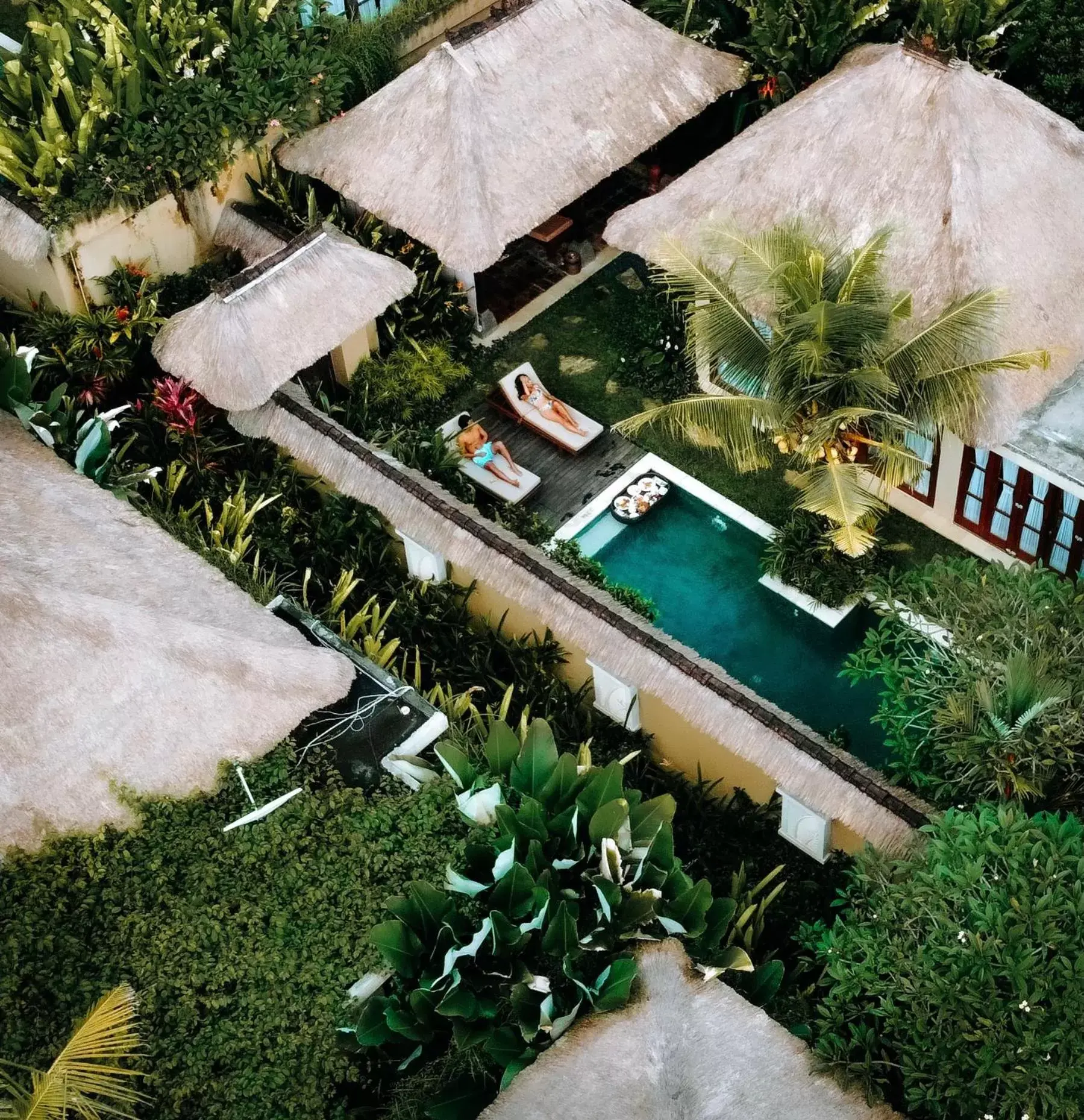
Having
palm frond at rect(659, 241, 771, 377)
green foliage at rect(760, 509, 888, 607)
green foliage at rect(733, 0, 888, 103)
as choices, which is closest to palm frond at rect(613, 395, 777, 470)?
palm frond at rect(659, 241, 771, 377)

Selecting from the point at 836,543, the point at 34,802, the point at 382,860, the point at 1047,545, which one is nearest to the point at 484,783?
the point at 382,860

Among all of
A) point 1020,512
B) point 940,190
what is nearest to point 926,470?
point 1020,512

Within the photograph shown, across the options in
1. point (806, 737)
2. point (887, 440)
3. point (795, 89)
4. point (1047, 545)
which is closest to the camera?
point (806, 737)

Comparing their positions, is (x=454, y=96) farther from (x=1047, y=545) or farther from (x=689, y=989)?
(x=689, y=989)

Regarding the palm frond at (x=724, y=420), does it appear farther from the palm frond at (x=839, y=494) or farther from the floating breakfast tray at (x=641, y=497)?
the floating breakfast tray at (x=641, y=497)

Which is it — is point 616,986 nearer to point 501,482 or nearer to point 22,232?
point 501,482

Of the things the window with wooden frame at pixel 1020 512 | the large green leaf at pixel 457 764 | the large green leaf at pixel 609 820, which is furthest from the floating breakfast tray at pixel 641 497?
the large green leaf at pixel 609 820

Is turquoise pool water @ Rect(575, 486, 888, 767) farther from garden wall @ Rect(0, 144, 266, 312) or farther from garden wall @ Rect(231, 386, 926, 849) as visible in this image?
garden wall @ Rect(0, 144, 266, 312)
